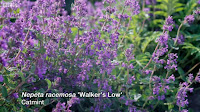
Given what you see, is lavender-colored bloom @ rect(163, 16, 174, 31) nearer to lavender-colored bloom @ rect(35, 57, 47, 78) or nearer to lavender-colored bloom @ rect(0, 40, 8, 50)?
lavender-colored bloom @ rect(35, 57, 47, 78)

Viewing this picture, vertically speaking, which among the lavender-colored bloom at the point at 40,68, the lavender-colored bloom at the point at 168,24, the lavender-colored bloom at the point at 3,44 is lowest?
the lavender-colored bloom at the point at 40,68

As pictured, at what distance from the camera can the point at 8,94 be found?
246cm

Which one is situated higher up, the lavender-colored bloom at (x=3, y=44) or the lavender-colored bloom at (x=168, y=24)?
the lavender-colored bloom at (x=168, y=24)

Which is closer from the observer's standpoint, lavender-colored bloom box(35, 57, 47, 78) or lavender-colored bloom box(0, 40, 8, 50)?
lavender-colored bloom box(0, 40, 8, 50)

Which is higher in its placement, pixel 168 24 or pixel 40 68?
pixel 168 24

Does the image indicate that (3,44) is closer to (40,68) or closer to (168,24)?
(40,68)

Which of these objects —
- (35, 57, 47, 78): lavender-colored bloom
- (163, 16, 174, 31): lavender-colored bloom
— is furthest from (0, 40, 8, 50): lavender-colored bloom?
(163, 16, 174, 31): lavender-colored bloom

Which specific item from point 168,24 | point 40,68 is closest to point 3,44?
point 40,68

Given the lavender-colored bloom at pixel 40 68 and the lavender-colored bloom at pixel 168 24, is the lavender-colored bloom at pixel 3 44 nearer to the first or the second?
the lavender-colored bloom at pixel 40 68

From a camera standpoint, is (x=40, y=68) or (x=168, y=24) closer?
(x=40, y=68)

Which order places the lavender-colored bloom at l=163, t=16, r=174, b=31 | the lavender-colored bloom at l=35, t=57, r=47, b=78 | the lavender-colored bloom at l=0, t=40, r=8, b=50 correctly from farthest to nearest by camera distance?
the lavender-colored bloom at l=163, t=16, r=174, b=31
the lavender-colored bloom at l=35, t=57, r=47, b=78
the lavender-colored bloom at l=0, t=40, r=8, b=50

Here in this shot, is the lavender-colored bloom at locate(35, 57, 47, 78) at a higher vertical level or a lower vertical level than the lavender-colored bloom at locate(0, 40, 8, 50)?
lower

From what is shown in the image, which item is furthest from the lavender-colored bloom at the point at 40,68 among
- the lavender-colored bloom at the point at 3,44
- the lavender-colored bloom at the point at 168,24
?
the lavender-colored bloom at the point at 168,24

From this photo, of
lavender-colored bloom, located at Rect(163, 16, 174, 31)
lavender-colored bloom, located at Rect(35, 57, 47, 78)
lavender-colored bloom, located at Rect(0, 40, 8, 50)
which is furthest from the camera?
lavender-colored bloom, located at Rect(163, 16, 174, 31)
